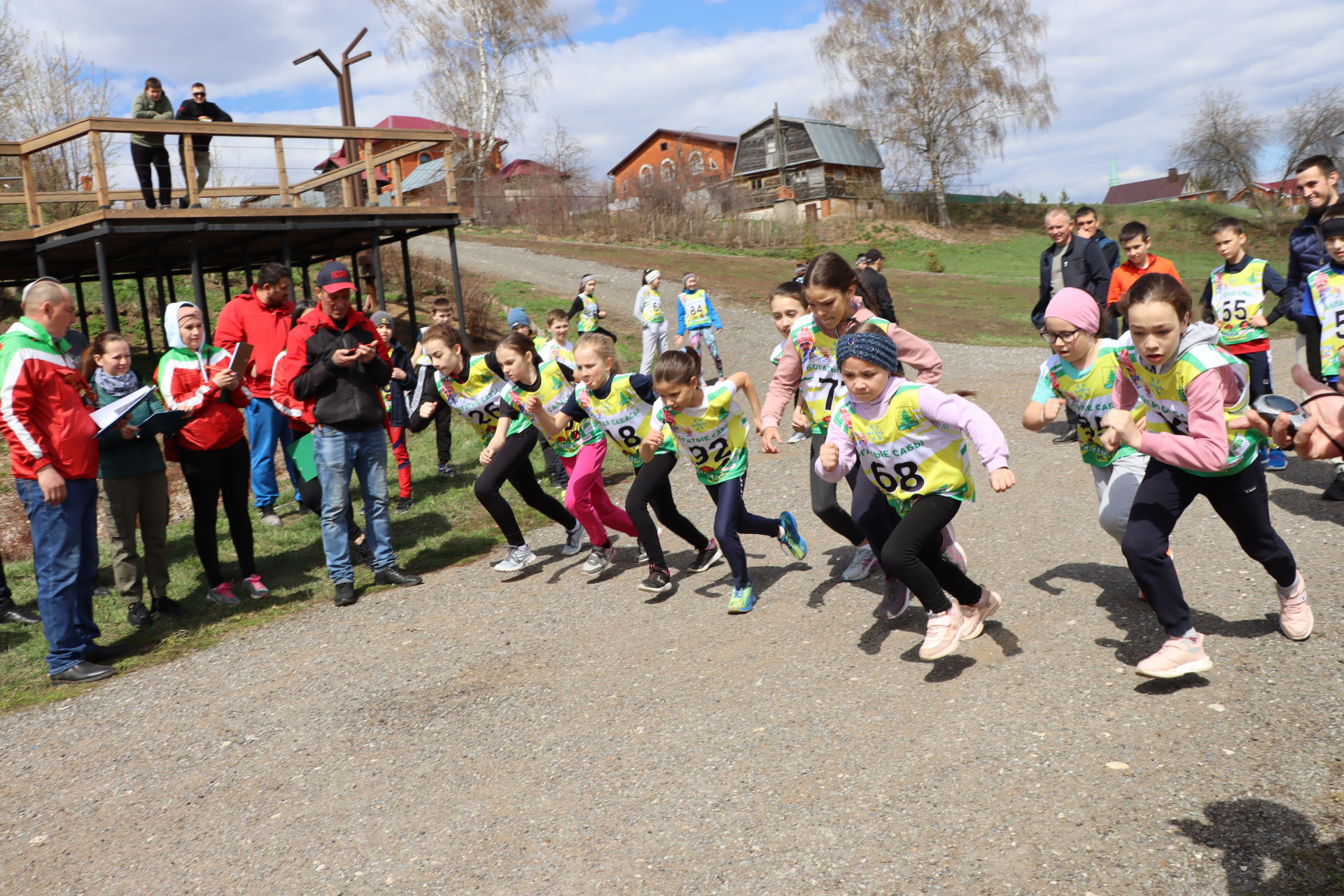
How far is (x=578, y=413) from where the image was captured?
6.93 meters

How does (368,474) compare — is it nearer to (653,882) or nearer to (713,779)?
(713,779)

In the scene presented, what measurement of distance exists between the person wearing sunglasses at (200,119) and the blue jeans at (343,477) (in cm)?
847

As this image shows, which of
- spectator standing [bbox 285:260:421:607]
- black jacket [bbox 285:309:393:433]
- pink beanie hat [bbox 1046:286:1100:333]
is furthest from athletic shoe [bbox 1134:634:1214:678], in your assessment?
black jacket [bbox 285:309:393:433]

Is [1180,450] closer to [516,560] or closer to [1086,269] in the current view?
[516,560]

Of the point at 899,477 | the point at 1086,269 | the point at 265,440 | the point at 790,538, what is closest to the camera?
the point at 899,477

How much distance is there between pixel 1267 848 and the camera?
3.09 metres

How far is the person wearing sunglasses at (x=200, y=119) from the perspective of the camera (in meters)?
13.7

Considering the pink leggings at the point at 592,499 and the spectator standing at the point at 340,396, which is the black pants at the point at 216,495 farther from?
the pink leggings at the point at 592,499

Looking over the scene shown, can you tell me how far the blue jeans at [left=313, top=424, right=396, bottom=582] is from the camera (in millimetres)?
7047

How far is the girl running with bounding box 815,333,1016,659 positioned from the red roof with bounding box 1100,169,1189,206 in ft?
281

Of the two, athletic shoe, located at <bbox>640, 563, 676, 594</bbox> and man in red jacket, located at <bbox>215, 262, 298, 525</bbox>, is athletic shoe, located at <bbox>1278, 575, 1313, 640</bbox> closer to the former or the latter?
athletic shoe, located at <bbox>640, 563, 676, 594</bbox>

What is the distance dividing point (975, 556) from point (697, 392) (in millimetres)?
2230

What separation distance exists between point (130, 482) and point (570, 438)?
3.15 m

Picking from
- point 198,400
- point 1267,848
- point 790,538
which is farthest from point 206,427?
point 1267,848
